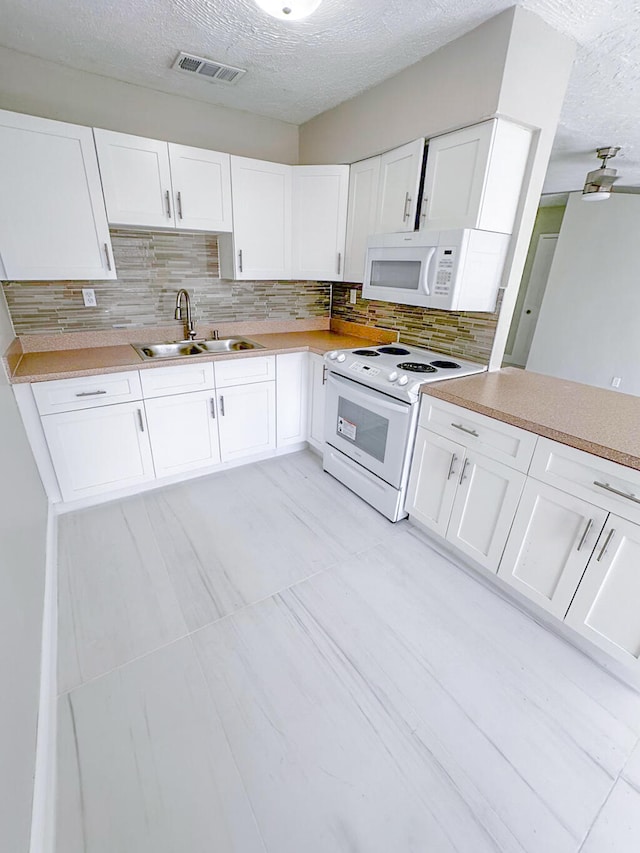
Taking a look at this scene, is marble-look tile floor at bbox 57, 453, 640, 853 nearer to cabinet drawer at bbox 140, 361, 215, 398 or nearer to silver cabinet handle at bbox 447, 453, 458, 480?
silver cabinet handle at bbox 447, 453, 458, 480

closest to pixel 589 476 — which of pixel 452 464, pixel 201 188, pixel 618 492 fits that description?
pixel 618 492

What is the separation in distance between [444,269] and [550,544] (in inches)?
54.8

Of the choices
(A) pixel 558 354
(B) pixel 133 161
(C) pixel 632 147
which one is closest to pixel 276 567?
(B) pixel 133 161

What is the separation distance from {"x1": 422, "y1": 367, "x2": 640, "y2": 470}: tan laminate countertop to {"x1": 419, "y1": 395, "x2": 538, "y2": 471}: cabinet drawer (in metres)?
0.03

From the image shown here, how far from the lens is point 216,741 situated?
125 cm

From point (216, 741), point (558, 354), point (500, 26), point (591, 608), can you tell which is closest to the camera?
point (216, 741)

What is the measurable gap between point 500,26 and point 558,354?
12.8 ft

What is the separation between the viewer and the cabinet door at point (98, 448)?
83.7 inches

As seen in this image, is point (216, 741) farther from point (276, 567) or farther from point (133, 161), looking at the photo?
point (133, 161)

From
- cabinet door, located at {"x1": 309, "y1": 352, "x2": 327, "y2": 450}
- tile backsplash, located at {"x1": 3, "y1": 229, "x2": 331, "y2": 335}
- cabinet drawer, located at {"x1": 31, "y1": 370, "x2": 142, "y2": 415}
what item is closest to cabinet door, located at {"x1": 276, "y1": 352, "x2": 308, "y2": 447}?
cabinet door, located at {"x1": 309, "y1": 352, "x2": 327, "y2": 450}

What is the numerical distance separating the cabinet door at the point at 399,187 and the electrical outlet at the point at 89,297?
1.89 meters

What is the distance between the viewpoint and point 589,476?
4.56ft

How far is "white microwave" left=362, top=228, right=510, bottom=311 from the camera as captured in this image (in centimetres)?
193

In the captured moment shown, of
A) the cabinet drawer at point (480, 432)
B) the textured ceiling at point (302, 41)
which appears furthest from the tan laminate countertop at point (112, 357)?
the textured ceiling at point (302, 41)
